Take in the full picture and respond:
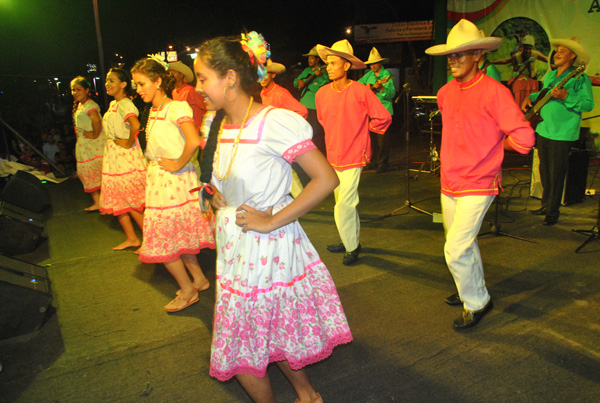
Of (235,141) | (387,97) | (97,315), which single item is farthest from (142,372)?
(387,97)

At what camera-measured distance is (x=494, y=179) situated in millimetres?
3219

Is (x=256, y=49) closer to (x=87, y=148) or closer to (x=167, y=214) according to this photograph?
(x=167, y=214)

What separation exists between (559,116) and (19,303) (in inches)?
234

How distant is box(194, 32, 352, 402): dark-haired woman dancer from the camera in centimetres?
199

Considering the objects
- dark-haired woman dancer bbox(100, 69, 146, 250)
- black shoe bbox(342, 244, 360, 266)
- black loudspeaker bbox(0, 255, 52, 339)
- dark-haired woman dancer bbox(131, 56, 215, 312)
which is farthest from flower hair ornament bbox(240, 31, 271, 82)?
dark-haired woman dancer bbox(100, 69, 146, 250)

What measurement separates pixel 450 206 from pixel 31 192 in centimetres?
626

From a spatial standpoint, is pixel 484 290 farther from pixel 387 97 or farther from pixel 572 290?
pixel 387 97

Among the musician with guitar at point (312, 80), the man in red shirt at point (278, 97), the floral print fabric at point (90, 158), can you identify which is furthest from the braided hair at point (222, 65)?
the musician with guitar at point (312, 80)

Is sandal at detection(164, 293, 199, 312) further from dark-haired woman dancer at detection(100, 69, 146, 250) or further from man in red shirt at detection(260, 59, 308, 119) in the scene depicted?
man in red shirt at detection(260, 59, 308, 119)

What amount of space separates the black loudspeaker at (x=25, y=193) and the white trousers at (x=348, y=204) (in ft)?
16.4

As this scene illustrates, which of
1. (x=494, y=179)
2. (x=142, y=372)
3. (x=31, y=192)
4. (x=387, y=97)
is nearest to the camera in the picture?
(x=142, y=372)

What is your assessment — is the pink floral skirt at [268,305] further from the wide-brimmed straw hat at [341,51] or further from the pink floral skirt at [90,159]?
the pink floral skirt at [90,159]

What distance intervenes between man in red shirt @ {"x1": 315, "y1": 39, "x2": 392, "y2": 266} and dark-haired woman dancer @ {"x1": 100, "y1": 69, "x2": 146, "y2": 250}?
214 cm

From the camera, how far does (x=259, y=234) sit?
2.07 meters
